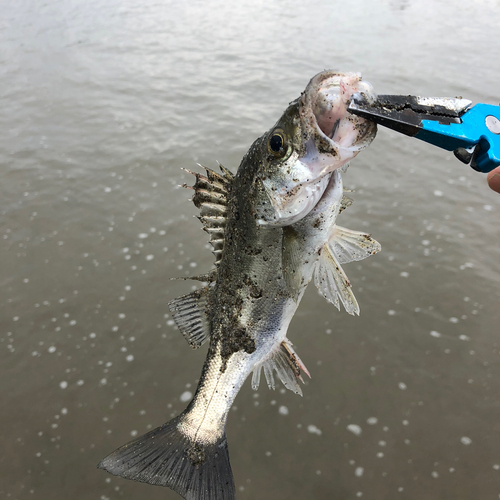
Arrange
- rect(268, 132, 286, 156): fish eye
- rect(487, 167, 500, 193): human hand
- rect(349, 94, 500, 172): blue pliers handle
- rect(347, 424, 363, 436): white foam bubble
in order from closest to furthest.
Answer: rect(349, 94, 500, 172): blue pliers handle → rect(268, 132, 286, 156): fish eye → rect(487, 167, 500, 193): human hand → rect(347, 424, 363, 436): white foam bubble

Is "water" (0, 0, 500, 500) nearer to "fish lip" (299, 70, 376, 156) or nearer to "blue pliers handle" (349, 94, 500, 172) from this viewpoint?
"blue pliers handle" (349, 94, 500, 172)

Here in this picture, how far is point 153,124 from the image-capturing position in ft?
23.2

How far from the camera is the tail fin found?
213 centimetres

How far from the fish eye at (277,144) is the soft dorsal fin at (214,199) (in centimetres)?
50

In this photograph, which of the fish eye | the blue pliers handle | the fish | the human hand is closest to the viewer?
the blue pliers handle

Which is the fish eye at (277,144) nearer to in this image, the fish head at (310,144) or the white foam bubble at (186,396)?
the fish head at (310,144)

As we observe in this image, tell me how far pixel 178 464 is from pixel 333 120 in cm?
213

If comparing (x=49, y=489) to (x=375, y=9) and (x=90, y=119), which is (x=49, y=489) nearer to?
(x=90, y=119)

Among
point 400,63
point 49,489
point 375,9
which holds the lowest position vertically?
point 49,489

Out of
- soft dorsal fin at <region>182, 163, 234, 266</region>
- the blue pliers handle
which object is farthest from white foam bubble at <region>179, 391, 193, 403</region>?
the blue pliers handle

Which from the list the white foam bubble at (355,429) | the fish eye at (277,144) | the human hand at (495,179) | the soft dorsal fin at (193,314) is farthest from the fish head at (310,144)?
the white foam bubble at (355,429)

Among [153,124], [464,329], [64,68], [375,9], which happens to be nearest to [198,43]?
[64,68]

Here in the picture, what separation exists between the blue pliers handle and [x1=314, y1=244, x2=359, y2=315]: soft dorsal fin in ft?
2.75

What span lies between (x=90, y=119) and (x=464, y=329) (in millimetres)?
7328
